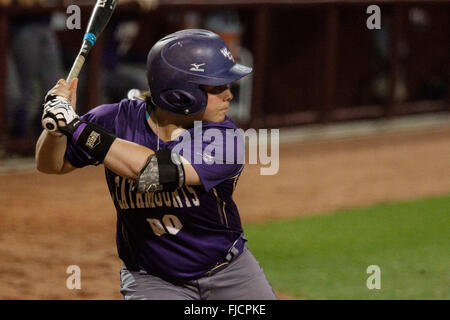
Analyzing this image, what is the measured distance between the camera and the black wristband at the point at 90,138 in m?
3.68

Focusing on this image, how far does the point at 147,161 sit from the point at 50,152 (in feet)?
1.61

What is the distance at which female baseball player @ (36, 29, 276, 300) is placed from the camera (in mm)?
3795

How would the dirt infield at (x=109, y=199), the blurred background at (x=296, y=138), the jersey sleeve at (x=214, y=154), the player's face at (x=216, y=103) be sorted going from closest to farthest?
the jersey sleeve at (x=214, y=154), the player's face at (x=216, y=103), the dirt infield at (x=109, y=199), the blurred background at (x=296, y=138)

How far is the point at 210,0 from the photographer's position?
35.6 ft

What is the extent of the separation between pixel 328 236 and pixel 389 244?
20.6 inches

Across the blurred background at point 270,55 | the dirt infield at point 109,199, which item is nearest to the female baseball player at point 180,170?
the dirt infield at point 109,199

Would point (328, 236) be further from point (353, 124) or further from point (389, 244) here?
point (353, 124)

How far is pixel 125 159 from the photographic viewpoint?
369 centimetres

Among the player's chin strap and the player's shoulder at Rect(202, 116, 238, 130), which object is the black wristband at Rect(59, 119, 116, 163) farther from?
the player's shoulder at Rect(202, 116, 238, 130)

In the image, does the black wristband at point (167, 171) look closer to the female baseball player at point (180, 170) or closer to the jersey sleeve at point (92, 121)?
the female baseball player at point (180, 170)

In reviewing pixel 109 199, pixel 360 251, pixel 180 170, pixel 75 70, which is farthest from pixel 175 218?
pixel 109 199

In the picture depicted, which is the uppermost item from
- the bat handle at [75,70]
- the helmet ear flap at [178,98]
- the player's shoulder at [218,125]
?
the bat handle at [75,70]

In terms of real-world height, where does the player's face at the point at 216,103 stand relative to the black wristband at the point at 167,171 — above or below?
above

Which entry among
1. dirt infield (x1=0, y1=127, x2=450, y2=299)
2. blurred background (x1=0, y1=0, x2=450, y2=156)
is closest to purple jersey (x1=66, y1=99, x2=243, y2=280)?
dirt infield (x1=0, y1=127, x2=450, y2=299)
